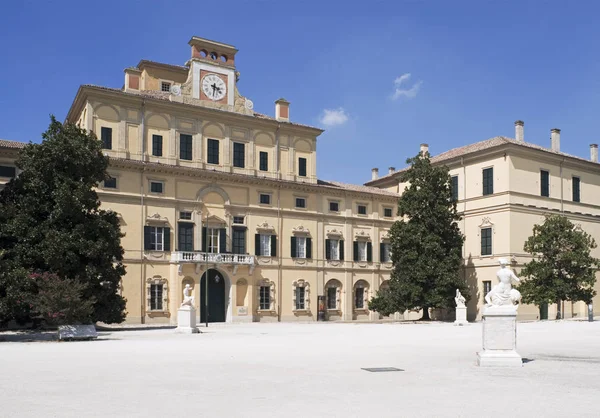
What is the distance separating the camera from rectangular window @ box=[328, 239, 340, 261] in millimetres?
48912

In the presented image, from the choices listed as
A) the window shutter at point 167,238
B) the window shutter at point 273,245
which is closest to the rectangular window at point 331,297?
the window shutter at point 273,245

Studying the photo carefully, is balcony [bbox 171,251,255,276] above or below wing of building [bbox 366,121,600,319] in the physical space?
below

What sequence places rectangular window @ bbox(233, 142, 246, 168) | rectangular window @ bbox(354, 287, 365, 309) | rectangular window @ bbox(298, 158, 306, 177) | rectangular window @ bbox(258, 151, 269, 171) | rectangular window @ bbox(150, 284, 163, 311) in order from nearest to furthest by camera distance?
rectangular window @ bbox(150, 284, 163, 311)
rectangular window @ bbox(233, 142, 246, 168)
rectangular window @ bbox(258, 151, 269, 171)
rectangular window @ bbox(298, 158, 306, 177)
rectangular window @ bbox(354, 287, 365, 309)

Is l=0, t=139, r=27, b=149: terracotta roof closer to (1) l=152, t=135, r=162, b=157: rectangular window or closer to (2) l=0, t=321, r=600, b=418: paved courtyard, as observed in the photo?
(1) l=152, t=135, r=162, b=157: rectangular window

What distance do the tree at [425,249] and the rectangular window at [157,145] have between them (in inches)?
649

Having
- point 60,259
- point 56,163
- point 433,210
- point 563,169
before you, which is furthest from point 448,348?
point 563,169

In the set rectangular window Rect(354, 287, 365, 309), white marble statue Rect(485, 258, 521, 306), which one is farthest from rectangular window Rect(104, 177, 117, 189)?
white marble statue Rect(485, 258, 521, 306)

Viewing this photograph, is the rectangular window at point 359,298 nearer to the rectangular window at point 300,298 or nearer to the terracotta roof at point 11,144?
the rectangular window at point 300,298

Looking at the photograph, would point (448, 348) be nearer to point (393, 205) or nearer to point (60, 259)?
point (60, 259)

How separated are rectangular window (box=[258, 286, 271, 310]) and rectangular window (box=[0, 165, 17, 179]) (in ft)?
56.4

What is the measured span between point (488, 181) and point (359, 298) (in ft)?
41.9

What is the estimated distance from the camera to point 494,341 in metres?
14.9

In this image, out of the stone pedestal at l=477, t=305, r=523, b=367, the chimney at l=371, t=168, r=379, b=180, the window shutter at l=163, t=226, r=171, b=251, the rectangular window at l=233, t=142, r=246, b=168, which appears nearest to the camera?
the stone pedestal at l=477, t=305, r=523, b=367

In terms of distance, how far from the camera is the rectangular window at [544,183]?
48.9 meters
